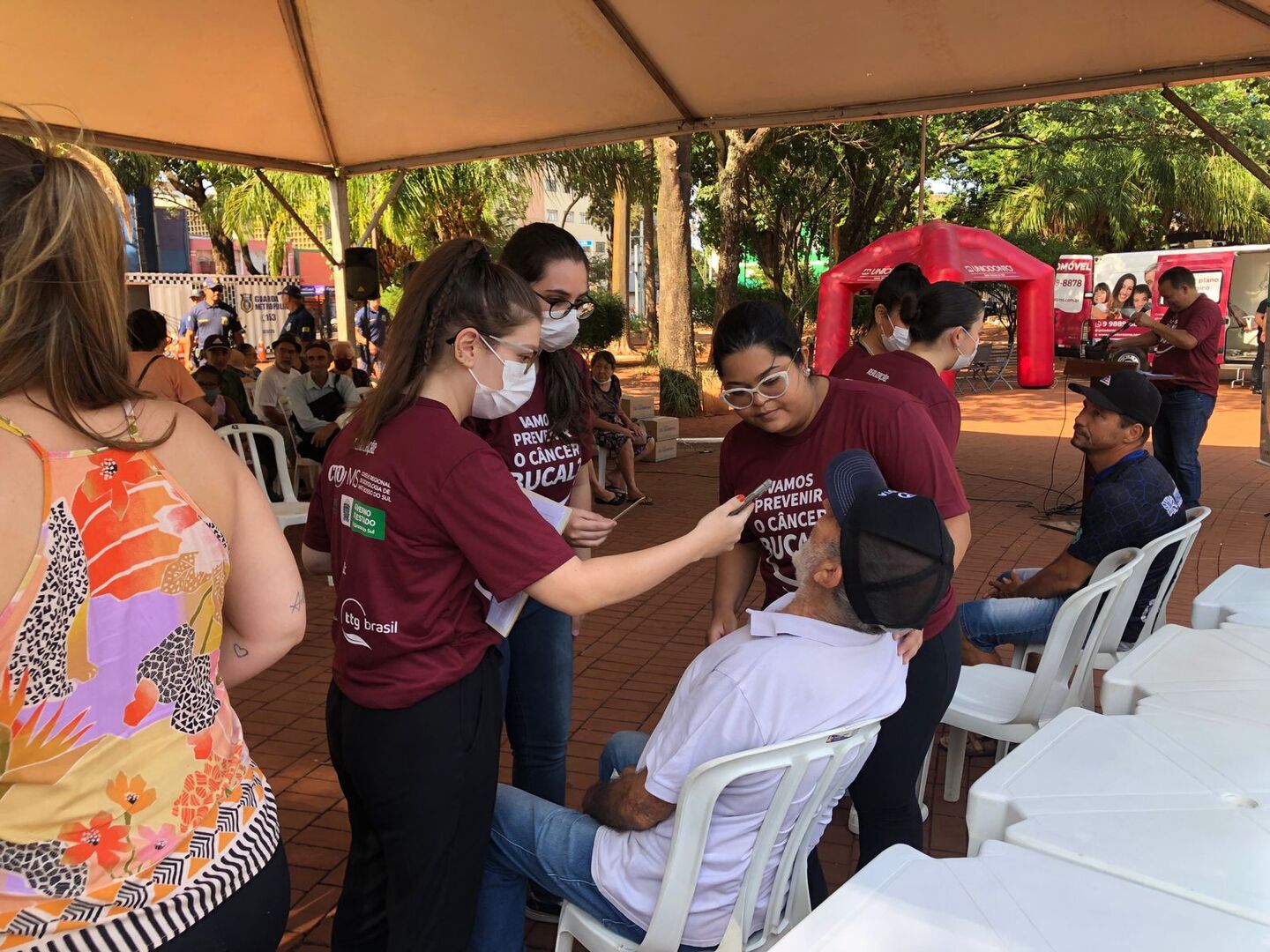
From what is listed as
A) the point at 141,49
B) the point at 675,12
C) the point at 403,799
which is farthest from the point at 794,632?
the point at 141,49

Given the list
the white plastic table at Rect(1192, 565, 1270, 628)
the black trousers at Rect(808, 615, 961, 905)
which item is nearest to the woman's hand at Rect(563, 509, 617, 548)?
the black trousers at Rect(808, 615, 961, 905)

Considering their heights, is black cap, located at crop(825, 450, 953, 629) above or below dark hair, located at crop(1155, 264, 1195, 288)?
below

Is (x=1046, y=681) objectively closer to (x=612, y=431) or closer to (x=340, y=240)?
(x=612, y=431)

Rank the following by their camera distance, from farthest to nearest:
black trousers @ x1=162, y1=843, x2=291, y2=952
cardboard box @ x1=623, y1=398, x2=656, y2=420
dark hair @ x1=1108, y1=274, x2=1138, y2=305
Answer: dark hair @ x1=1108, y1=274, x2=1138, y2=305, cardboard box @ x1=623, y1=398, x2=656, y2=420, black trousers @ x1=162, y1=843, x2=291, y2=952

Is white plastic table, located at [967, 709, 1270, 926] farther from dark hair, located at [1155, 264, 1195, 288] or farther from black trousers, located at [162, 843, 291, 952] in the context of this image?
dark hair, located at [1155, 264, 1195, 288]

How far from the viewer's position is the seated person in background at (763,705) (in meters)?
1.64

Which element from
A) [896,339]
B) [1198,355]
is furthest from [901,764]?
[1198,355]

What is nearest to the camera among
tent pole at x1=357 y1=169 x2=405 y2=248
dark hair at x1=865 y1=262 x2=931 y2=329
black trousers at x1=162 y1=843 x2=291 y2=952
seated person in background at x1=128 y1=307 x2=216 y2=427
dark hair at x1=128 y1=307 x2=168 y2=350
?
black trousers at x1=162 y1=843 x2=291 y2=952

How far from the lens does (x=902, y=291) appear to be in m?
3.76

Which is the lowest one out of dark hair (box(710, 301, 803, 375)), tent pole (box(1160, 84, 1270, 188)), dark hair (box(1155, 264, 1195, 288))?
dark hair (box(710, 301, 803, 375))

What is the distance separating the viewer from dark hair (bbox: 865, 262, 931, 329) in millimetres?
3721

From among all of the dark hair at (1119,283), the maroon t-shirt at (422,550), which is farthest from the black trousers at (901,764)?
the dark hair at (1119,283)

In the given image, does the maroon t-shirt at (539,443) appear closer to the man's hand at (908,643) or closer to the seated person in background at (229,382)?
the man's hand at (908,643)

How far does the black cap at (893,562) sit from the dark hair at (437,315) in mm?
736
